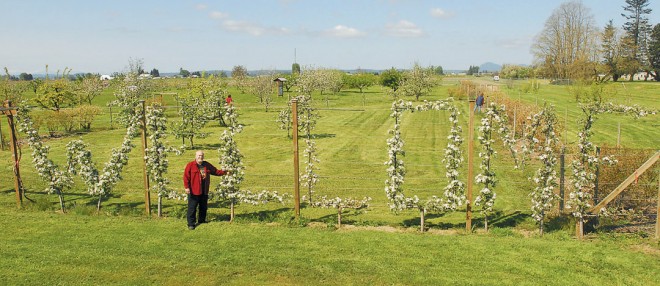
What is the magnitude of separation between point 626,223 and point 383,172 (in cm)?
778

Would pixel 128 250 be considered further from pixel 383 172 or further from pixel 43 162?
pixel 383 172

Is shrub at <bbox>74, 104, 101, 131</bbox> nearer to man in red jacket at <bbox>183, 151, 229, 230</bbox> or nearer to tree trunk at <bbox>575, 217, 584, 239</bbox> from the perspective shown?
man in red jacket at <bbox>183, 151, 229, 230</bbox>

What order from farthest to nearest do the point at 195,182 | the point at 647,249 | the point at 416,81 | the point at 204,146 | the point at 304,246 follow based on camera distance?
the point at 416,81 → the point at 204,146 → the point at 195,182 → the point at 304,246 → the point at 647,249

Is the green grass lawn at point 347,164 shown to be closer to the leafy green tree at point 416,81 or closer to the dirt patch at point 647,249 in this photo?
the dirt patch at point 647,249

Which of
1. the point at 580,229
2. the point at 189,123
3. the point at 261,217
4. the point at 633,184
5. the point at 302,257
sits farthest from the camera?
the point at 189,123

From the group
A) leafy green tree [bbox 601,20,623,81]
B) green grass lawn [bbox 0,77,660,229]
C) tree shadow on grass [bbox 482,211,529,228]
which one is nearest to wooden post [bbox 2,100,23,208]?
green grass lawn [bbox 0,77,660,229]

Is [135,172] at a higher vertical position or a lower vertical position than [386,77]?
lower

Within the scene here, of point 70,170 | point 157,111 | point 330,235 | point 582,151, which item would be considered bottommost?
point 330,235

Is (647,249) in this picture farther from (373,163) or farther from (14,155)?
(14,155)

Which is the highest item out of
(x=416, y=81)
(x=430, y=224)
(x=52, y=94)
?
(x=416, y=81)

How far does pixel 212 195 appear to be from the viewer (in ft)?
36.8

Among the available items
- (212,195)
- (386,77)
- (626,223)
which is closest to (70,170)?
(212,195)

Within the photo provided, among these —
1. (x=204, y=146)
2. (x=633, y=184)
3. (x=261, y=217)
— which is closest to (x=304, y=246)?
(x=261, y=217)

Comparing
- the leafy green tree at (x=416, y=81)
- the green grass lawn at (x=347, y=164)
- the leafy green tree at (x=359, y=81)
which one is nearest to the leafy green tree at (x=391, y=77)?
the leafy green tree at (x=359, y=81)
